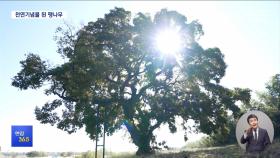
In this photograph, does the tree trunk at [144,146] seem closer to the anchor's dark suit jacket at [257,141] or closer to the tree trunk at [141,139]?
the tree trunk at [141,139]

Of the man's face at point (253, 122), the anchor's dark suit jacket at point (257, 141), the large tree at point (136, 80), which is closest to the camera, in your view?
the anchor's dark suit jacket at point (257, 141)

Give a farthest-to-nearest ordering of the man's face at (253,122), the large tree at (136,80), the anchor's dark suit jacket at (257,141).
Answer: the large tree at (136,80) < the man's face at (253,122) < the anchor's dark suit jacket at (257,141)

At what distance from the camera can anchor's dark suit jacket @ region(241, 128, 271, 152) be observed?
24547mm

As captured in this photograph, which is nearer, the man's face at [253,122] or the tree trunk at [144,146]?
the man's face at [253,122]

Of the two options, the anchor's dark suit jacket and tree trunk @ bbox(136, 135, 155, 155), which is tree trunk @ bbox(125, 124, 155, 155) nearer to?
tree trunk @ bbox(136, 135, 155, 155)

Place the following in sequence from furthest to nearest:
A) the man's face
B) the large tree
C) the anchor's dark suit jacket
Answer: the large tree → the man's face → the anchor's dark suit jacket

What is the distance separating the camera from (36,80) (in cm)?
4369

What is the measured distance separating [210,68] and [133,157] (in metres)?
11.0

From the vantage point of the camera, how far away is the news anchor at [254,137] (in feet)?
80.6

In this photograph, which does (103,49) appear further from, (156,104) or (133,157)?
(133,157)

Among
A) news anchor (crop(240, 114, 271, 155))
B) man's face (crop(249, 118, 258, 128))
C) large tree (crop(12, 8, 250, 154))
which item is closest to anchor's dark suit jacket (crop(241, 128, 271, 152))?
news anchor (crop(240, 114, 271, 155))

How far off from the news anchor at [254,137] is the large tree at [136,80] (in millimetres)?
18386

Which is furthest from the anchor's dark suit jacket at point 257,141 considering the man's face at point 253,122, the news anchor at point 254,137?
the man's face at point 253,122

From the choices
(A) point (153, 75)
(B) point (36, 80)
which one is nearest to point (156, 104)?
(A) point (153, 75)
